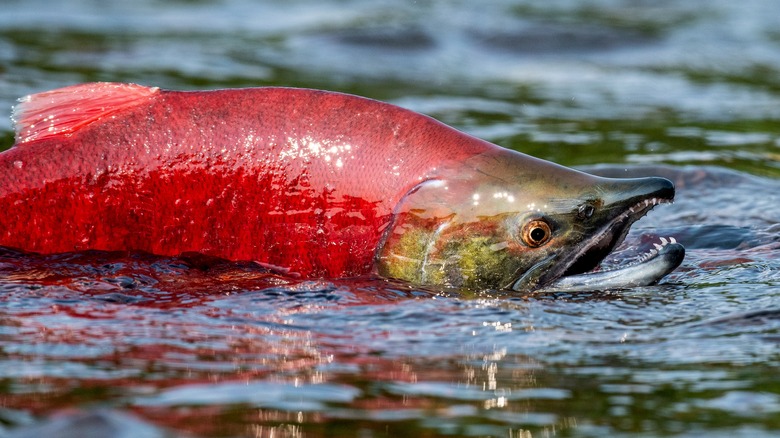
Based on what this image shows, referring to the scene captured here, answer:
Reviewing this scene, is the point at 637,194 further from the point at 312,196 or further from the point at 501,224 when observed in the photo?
the point at 312,196

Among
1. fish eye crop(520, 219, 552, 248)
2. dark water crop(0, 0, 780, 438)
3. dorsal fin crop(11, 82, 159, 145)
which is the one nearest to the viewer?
dark water crop(0, 0, 780, 438)

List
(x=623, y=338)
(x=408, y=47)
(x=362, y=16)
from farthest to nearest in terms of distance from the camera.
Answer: (x=362, y=16) < (x=408, y=47) < (x=623, y=338)

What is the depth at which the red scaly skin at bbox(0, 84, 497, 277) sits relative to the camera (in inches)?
173

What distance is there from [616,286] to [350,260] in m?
0.96

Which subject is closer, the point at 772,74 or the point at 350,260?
the point at 350,260

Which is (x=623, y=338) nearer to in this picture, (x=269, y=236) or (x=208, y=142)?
(x=269, y=236)

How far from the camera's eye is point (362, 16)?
13.4 meters

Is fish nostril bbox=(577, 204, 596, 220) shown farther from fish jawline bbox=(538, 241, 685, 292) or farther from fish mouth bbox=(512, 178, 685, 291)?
fish jawline bbox=(538, 241, 685, 292)

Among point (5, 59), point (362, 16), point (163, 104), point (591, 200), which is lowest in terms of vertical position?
point (591, 200)

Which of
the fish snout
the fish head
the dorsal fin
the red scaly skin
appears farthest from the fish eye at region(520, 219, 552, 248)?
the dorsal fin

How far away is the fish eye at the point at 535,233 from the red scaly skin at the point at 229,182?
354mm

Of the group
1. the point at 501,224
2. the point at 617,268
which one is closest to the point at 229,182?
the point at 501,224

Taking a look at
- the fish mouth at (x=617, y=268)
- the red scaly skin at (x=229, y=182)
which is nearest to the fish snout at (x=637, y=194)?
the fish mouth at (x=617, y=268)

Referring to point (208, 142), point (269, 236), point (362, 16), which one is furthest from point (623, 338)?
point (362, 16)
